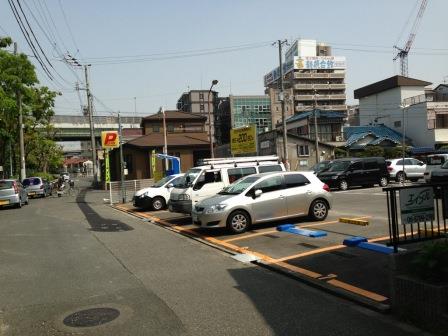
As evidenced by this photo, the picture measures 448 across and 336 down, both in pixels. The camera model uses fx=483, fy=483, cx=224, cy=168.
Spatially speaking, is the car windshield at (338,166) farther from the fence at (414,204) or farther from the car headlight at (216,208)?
the fence at (414,204)

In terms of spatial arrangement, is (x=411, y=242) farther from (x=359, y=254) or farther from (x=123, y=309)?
(x=123, y=309)

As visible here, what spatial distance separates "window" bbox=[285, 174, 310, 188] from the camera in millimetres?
13341

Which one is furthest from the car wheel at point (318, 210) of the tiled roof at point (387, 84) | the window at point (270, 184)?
the tiled roof at point (387, 84)

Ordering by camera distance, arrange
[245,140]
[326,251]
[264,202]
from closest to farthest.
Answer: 1. [326,251]
2. [264,202]
3. [245,140]

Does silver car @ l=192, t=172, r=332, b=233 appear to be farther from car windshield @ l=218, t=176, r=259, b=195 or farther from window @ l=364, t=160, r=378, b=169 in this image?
window @ l=364, t=160, r=378, b=169

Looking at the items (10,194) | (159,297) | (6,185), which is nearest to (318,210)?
(159,297)

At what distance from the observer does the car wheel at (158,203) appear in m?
20.8

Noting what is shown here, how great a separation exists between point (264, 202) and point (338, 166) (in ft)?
54.8

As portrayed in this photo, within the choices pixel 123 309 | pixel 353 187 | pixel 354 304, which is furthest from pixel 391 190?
pixel 353 187

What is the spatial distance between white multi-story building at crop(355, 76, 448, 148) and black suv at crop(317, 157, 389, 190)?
20049 mm

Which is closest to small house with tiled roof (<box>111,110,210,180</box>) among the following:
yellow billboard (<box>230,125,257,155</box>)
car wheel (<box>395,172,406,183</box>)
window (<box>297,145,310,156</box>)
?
window (<box>297,145,310,156</box>)

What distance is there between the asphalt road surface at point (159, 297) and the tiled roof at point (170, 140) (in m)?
37.2

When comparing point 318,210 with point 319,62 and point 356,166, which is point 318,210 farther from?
point 319,62

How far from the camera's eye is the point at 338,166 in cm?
2848
